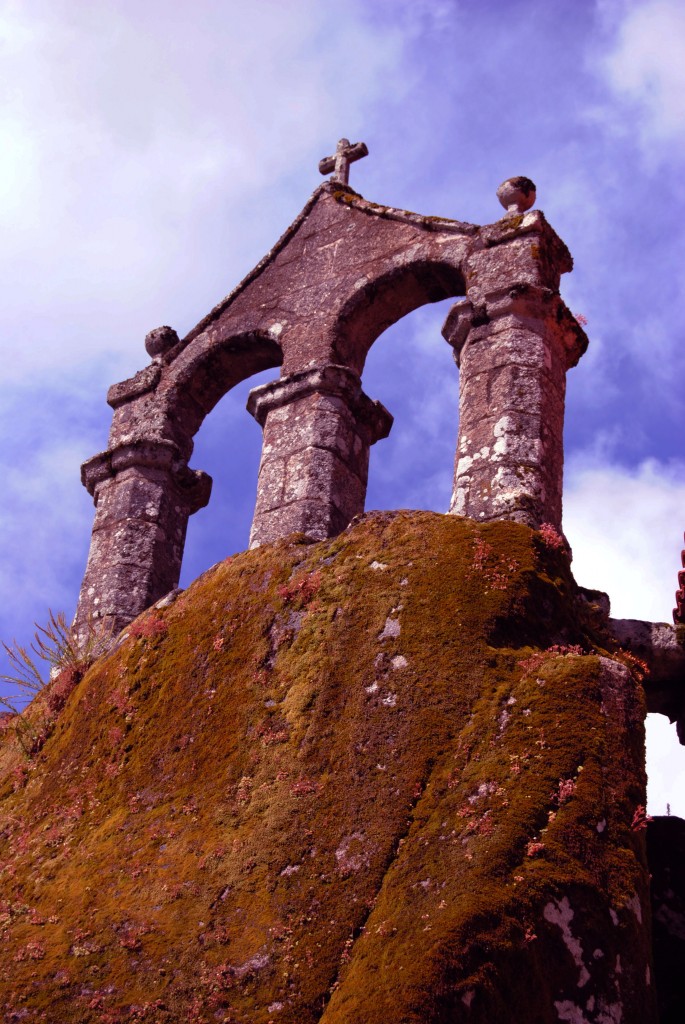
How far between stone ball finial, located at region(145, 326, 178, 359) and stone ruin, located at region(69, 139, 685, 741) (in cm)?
1

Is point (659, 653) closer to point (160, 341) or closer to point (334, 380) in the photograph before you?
point (334, 380)

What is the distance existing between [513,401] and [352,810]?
310cm

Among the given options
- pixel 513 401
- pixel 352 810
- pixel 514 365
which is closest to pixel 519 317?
pixel 514 365

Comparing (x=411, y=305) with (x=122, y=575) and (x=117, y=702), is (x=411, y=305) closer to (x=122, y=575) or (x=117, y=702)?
(x=122, y=575)

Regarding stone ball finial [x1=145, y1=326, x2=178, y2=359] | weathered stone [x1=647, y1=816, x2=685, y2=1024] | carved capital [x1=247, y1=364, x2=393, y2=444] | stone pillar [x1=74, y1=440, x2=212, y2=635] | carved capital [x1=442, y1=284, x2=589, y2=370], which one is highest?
stone ball finial [x1=145, y1=326, x2=178, y2=359]

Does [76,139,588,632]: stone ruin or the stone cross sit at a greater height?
the stone cross

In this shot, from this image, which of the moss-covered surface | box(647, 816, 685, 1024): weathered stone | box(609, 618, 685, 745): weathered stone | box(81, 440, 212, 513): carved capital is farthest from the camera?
box(81, 440, 212, 513): carved capital

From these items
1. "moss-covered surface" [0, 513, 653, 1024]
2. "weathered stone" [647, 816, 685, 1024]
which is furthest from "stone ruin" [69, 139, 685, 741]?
"weathered stone" [647, 816, 685, 1024]

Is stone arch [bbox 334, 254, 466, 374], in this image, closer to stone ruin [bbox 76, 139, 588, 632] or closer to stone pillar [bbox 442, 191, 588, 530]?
stone ruin [bbox 76, 139, 588, 632]

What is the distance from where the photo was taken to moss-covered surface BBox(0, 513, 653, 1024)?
10.7ft

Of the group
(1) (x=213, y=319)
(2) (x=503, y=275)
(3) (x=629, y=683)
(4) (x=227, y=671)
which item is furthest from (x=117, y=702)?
(1) (x=213, y=319)

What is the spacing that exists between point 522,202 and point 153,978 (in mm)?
5470

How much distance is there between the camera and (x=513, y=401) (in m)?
6.26

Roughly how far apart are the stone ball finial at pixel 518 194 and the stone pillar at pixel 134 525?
2720 millimetres
